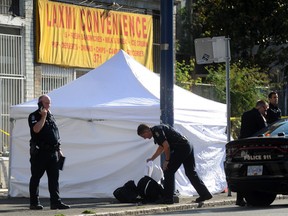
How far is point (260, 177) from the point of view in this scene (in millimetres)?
15242

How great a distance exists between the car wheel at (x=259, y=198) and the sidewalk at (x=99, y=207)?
0.91 m

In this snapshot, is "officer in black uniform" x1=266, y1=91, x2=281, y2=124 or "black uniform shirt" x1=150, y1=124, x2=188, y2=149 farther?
"officer in black uniform" x1=266, y1=91, x2=281, y2=124

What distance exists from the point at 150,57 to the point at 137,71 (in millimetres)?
8540

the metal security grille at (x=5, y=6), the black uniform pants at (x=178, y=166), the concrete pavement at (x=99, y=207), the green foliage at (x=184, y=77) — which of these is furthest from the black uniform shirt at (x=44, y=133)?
the green foliage at (x=184, y=77)

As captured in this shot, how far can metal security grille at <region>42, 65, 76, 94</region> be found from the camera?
24.3 metres

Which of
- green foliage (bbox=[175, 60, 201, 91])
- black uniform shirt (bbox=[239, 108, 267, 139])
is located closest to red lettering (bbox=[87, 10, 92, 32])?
green foliage (bbox=[175, 60, 201, 91])

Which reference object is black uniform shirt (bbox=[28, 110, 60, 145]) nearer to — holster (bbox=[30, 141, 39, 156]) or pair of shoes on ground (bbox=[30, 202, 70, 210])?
holster (bbox=[30, 141, 39, 156])

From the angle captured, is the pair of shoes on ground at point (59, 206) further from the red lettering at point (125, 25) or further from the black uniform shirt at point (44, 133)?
the red lettering at point (125, 25)

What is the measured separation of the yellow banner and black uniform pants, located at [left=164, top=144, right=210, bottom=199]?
8.36 metres

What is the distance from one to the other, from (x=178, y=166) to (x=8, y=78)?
8158mm

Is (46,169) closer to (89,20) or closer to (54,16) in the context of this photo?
(54,16)

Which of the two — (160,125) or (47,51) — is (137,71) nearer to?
(160,125)

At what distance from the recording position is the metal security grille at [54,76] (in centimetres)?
2433

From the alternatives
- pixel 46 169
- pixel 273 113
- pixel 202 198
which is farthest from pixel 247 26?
Answer: pixel 46 169
